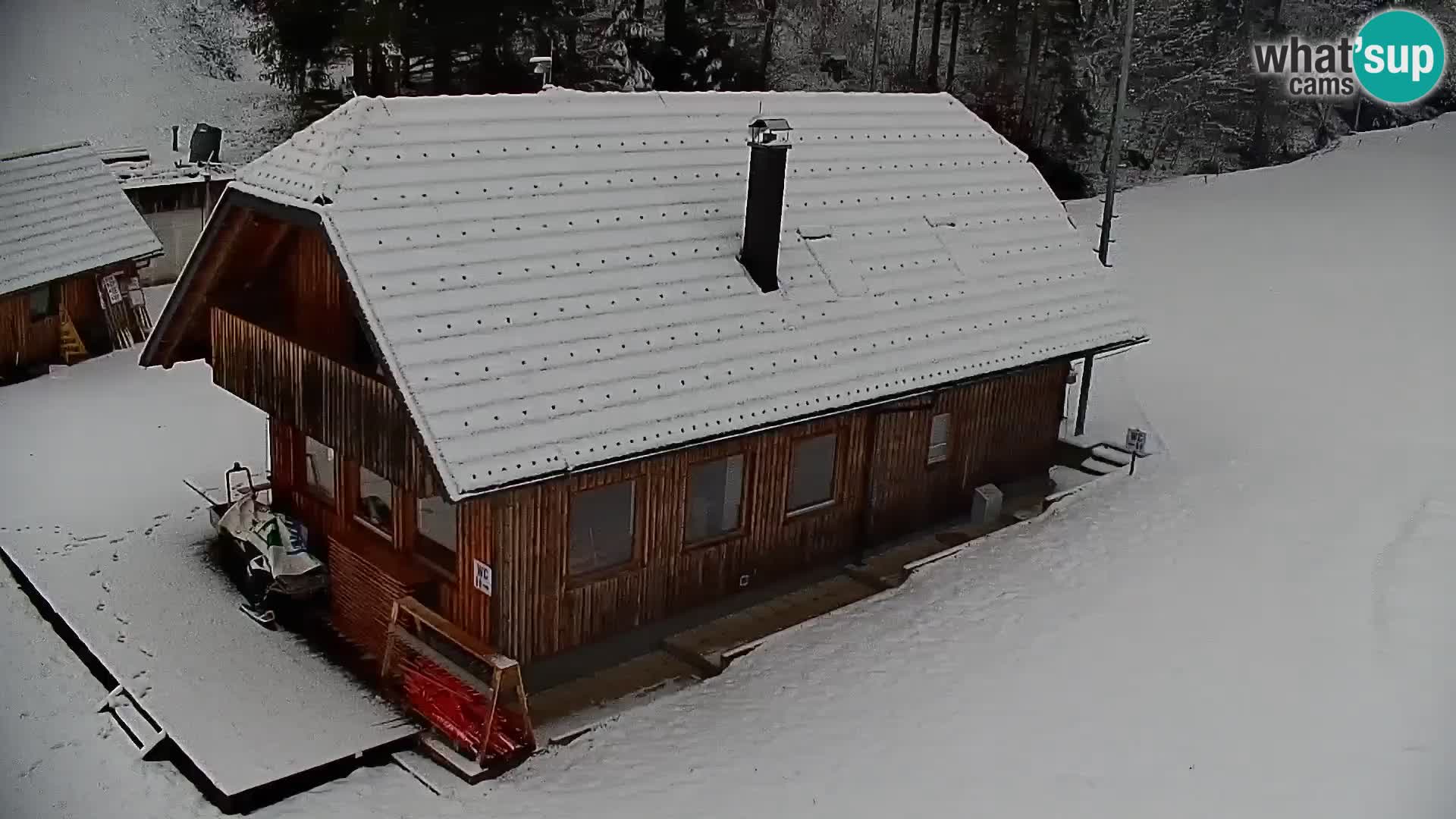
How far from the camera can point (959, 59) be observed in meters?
39.7

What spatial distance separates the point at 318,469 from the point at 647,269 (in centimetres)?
413

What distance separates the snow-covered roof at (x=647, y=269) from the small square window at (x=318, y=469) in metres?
2.90

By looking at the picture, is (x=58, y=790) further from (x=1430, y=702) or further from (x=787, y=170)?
(x=1430, y=702)

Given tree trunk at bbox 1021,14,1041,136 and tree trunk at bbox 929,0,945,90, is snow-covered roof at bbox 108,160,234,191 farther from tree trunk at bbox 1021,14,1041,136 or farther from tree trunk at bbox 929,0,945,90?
tree trunk at bbox 1021,14,1041,136

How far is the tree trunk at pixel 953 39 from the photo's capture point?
126 feet

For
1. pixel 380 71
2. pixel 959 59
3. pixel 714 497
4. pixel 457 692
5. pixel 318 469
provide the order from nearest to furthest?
pixel 457 692, pixel 714 497, pixel 318 469, pixel 380 71, pixel 959 59

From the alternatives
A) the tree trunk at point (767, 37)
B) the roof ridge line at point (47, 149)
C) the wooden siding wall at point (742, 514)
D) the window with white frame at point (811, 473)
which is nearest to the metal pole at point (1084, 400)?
the wooden siding wall at point (742, 514)

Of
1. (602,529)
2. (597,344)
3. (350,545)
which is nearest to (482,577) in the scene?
(602,529)

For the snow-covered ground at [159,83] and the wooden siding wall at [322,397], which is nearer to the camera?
the wooden siding wall at [322,397]

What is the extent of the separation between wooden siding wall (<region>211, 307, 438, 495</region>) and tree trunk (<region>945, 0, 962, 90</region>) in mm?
29868

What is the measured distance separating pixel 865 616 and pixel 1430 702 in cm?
508

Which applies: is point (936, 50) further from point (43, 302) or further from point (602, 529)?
point (602, 529)

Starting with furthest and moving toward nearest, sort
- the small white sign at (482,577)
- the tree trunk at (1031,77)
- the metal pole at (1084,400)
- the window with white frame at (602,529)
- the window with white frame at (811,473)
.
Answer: the tree trunk at (1031,77) < the metal pole at (1084,400) < the window with white frame at (811,473) < the window with white frame at (602,529) < the small white sign at (482,577)

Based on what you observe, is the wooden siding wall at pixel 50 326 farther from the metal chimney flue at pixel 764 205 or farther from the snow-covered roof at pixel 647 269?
the metal chimney flue at pixel 764 205
